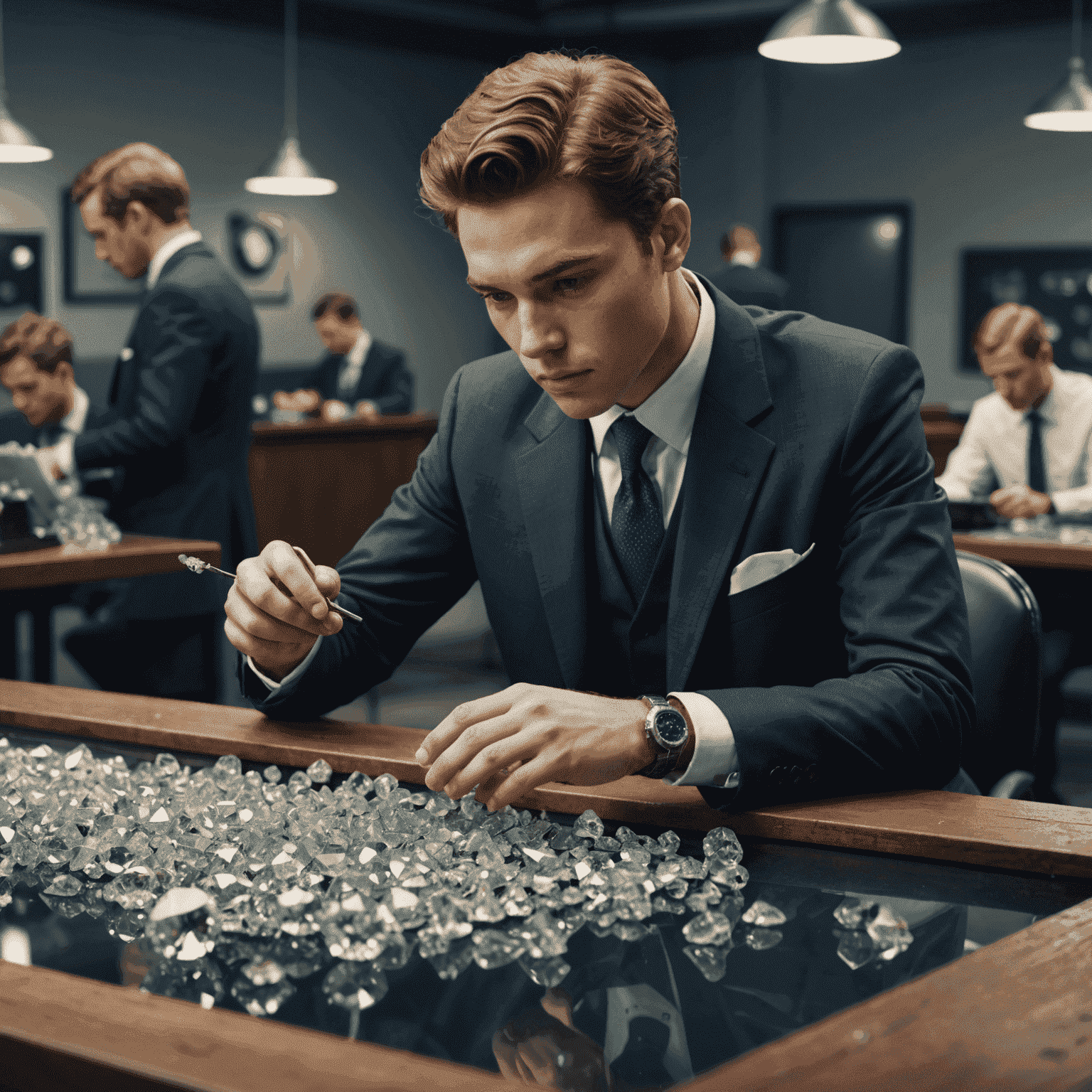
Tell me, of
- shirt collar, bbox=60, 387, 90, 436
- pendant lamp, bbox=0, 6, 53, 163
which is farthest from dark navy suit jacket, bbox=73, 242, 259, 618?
pendant lamp, bbox=0, 6, 53, 163

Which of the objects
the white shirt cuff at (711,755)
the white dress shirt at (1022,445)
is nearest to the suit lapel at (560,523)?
the white shirt cuff at (711,755)

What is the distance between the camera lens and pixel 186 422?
3.42 m

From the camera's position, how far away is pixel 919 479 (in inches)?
55.3

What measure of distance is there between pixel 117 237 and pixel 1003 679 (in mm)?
2686

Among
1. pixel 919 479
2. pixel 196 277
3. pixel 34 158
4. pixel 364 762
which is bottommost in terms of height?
pixel 364 762

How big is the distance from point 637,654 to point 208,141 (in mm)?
8301

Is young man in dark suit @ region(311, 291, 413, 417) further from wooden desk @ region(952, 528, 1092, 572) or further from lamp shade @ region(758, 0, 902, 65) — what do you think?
wooden desk @ region(952, 528, 1092, 572)

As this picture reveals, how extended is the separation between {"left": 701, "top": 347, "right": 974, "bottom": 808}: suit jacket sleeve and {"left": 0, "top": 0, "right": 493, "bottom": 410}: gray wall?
296 inches

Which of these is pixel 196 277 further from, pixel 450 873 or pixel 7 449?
pixel 450 873

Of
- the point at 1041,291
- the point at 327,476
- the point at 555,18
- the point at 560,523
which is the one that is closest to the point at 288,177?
the point at 327,476

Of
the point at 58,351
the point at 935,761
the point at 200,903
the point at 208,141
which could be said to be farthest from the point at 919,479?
the point at 208,141

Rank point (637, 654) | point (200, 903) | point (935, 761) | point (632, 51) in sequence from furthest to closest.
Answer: point (632, 51)
point (637, 654)
point (935, 761)
point (200, 903)

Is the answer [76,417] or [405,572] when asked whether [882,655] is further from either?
[76,417]

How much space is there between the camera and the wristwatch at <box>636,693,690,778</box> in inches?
43.6
